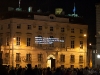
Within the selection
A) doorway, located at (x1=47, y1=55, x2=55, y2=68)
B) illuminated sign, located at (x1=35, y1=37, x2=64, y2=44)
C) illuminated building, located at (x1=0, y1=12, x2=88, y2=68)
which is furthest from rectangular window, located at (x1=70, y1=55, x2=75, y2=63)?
illuminated sign, located at (x1=35, y1=37, x2=64, y2=44)

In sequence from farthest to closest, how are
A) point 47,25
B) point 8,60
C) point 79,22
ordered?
point 79,22 < point 47,25 < point 8,60

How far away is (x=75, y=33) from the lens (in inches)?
2813

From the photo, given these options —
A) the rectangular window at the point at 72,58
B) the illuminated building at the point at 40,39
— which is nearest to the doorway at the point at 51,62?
the illuminated building at the point at 40,39

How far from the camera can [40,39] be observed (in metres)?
66.0

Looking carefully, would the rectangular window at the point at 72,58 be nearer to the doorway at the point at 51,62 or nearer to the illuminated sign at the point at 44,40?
the doorway at the point at 51,62

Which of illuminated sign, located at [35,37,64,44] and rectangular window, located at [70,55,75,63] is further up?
illuminated sign, located at [35,37,64,44]

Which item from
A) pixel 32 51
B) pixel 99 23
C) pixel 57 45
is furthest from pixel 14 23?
pixel 99 23

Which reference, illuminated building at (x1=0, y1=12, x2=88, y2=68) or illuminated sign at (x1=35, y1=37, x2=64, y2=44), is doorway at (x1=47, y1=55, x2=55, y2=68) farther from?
illuminated sign at (x1=35, y1=37, x2=64, y2=44)

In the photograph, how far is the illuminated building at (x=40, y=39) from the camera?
6253cm

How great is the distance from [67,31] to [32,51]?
33.6 feet

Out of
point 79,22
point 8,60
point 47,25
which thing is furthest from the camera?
point 79,22

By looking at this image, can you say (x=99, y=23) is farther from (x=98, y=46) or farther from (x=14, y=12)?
(x=14, y=12)

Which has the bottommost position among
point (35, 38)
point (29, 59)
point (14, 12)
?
point (29, 59)

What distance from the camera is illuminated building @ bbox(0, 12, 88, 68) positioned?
62.5 metres
